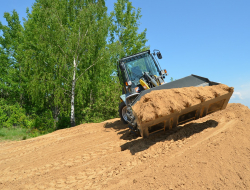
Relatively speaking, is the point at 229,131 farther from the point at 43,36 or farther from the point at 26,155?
the point at 43,36

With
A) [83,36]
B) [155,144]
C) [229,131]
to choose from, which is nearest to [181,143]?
[155,144]

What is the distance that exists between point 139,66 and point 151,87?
1291mm

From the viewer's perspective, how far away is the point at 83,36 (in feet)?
46.8

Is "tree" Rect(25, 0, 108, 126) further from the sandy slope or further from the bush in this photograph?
the sandy slope

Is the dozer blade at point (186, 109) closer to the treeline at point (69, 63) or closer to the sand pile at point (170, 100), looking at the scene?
the sand pile at point (170, 100)

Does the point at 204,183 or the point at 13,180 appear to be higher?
the point at 13,180

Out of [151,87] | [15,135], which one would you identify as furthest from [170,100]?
[15,135]

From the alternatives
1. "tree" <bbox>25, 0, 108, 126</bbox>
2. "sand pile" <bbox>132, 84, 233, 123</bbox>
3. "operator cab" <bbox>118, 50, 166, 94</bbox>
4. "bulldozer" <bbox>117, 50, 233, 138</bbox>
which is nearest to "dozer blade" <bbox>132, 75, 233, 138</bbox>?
"bulldozer" <bbox>117, 50, 233, 138</bbox>

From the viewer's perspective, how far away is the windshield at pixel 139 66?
7.93 meters

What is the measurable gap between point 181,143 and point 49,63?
12.0 meters

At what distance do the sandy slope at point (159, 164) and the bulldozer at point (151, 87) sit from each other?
0.41 m

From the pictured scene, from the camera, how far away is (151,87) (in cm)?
725

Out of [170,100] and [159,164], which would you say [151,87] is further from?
[159,164]

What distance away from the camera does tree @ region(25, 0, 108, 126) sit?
1368 centimetres
